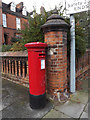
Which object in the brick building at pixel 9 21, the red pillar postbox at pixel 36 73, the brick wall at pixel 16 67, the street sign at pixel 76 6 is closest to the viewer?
the red pillar postbox at pixel 36 73

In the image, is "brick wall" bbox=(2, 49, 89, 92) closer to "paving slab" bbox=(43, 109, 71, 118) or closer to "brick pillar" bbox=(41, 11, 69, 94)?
"brick pillar" bbox=(41, 11, 69, 94)

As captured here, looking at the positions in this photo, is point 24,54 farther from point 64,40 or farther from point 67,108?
point 67,108

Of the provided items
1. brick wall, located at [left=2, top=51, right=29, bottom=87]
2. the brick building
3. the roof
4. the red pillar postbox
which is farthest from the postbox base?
the roof

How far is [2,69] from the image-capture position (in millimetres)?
4773

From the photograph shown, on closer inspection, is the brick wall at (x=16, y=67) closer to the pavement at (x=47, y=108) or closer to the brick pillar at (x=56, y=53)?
the pavement at (x=47, y=108)

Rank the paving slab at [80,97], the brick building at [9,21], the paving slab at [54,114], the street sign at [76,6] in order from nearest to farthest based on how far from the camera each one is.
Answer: the paving slab at [54,114] → the street sign at [76,6] → the paving slab at [80,97] → the brick building at [9,21]

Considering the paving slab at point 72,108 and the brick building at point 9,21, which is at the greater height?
the brick building at point 9,21

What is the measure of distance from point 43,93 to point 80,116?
3.05 ft

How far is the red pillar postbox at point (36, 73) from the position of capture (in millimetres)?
2189

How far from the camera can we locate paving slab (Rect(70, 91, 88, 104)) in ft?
8.65

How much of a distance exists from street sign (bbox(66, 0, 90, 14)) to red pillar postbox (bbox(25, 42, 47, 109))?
139cm

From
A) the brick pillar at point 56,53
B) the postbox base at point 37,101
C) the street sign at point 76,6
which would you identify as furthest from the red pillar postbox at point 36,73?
the street sign at point 76,6

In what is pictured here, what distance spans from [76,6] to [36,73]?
213cm

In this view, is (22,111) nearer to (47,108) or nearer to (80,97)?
(47,108)
